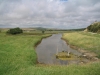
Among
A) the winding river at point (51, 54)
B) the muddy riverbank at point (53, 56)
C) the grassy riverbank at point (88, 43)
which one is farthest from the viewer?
the grassy riverbank at point (88, 43)

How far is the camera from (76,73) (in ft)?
54.7

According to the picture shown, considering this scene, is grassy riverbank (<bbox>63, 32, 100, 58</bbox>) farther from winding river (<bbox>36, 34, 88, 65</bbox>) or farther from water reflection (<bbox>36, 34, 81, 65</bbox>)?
water reflection (<bbox>36, 34, 81, 65</bbox>)

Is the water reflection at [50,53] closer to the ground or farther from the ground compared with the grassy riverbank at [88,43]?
closer to the ground

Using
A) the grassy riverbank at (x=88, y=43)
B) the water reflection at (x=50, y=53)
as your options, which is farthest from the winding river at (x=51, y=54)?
the grassy riverbank at (x=88, y=43)

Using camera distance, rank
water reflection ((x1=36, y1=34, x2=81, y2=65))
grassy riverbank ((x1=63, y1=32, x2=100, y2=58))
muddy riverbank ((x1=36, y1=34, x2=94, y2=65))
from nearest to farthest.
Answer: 1. muddy riverbank ((x1=36, y1=34, x2=94, y2=65))
2. water reflection ((x1=36, y1=34, x2=81, y2=65))
3. grassy riverbank ((x1=63, y1=32, x2=100, y2=58))

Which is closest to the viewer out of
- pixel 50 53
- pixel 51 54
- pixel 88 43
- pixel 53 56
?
pixel 53 56

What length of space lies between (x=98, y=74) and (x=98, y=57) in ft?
39.4

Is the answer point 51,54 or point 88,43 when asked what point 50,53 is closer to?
point 51,54

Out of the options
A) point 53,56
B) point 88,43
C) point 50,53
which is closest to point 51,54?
point 50,53

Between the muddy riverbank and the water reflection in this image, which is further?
the water reflection

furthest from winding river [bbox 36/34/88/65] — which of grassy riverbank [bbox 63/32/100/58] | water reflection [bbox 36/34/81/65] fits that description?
grassy riverbank [bbox 63/32/100/58]

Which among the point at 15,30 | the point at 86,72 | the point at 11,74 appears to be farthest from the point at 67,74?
the point at 15,30

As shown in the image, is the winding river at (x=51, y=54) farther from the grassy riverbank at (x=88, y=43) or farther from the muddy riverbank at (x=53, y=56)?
the grassy riverbank at (x=88, y=43)

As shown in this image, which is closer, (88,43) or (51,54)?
(51,54)
